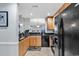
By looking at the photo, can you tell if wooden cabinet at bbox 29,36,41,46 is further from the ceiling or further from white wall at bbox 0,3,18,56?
white wall at bbox 0,3,18,56

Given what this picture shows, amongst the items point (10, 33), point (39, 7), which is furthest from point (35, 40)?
point (10, 33)

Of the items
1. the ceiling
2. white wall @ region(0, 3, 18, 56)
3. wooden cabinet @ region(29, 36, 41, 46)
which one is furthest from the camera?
wooden cabinet @ region(29, 36, 41, 46)

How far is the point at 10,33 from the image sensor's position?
4.48 metres

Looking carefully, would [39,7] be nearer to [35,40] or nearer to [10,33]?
[10,33]

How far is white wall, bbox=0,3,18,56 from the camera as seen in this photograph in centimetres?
447

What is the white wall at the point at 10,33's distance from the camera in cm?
447

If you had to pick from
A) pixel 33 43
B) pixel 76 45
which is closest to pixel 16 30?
pixel 76 45

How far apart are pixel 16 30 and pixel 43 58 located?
3.44 m

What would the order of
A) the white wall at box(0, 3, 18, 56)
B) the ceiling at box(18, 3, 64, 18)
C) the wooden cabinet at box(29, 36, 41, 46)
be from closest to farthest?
the white wall at box(0, 3, 18, 56) < the ceiling at box(18, 3, 64, 18) < the wooden cabinet at box(29, 36, 41, 46)

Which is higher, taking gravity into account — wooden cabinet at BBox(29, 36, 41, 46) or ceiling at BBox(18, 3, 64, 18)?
ceiling at BBox(18, 3, 64, 18)

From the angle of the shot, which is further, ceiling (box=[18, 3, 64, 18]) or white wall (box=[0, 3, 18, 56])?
ceiling (box=[18, 3, 64, 18])

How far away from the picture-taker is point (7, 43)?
445cm

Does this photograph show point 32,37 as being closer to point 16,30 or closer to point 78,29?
point 16,30

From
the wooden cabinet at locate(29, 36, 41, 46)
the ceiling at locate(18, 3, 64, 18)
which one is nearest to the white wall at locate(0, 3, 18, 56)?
the ceiling at locate(18, 3, 64, 18)
